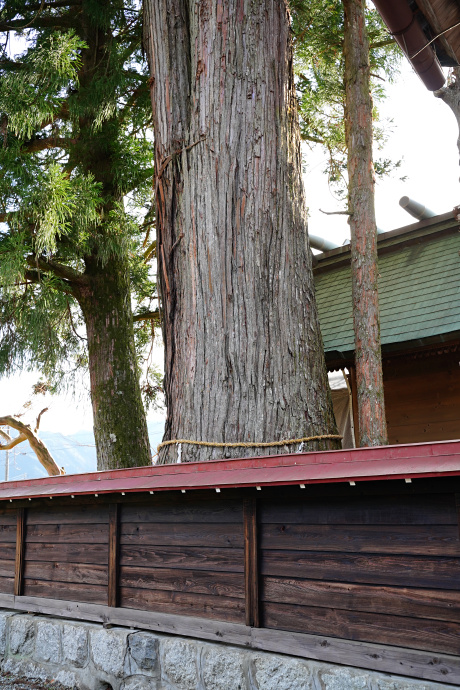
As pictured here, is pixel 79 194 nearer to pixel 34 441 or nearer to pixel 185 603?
pixel 185 603

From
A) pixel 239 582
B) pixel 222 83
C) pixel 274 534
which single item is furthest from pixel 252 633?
pixel 222 83

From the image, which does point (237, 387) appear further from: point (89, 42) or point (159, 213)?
point (89, 42)

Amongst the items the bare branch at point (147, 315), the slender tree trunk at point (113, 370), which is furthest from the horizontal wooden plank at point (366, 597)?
the bare branch at point (147, 315)

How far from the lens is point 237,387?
17.2 ft

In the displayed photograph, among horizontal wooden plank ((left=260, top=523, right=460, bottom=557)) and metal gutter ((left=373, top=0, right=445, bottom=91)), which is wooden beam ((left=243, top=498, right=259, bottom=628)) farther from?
metal gutter ((left=373, top=0, right=445, bottom=91))

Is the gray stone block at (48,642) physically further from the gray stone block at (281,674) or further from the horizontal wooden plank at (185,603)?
the gray stone block at (281,674)

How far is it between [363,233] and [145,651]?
5175mm

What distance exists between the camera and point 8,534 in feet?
21.2

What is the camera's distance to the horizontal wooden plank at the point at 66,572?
5320mm

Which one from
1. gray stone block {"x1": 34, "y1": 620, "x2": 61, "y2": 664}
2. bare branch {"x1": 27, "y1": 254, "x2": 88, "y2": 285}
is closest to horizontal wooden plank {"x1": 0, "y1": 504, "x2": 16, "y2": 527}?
gray stone block {"x1": 34, "y1": 620, "x2": 61, "y2": 664}

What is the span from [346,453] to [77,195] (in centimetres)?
574

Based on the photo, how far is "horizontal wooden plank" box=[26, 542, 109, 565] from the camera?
5.34 m

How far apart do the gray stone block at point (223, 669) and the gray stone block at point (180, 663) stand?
110 millimetres

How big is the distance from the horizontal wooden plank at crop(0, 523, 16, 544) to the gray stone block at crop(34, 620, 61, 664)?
3.43 ft
